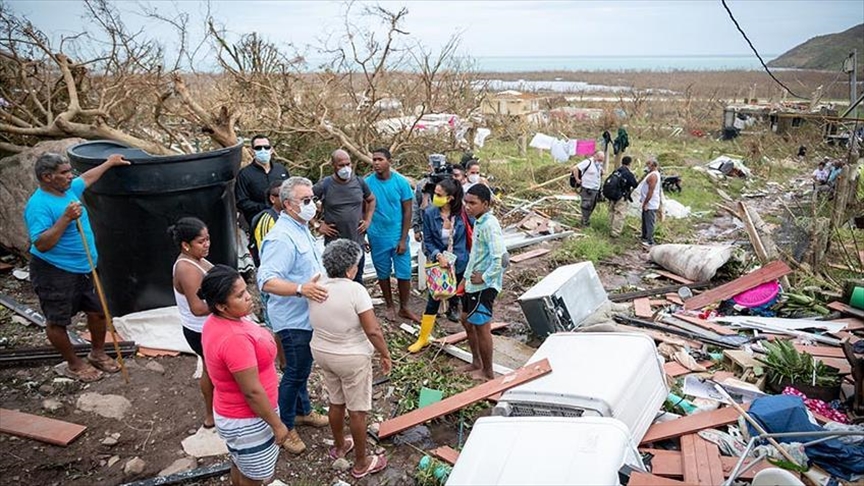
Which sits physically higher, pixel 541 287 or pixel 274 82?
pixel 274 82

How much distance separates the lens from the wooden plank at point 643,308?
653 centimetres

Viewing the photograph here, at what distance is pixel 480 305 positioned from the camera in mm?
4461

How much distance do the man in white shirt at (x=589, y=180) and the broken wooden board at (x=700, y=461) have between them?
6662 millimetres

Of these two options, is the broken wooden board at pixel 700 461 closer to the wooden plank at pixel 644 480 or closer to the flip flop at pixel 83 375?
the wooden plank at pixel 644 480

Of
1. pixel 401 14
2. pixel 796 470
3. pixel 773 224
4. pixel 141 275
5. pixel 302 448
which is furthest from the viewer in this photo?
pixel 773 224

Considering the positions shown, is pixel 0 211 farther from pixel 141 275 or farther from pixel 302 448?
pixel 302 448

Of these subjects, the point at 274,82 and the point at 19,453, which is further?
the point at 274,82

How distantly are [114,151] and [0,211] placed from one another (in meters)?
2.54

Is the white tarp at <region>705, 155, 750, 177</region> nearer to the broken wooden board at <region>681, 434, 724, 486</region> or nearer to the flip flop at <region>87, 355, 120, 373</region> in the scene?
the broken wooden board at <region>681, 434, 724, 486</region>

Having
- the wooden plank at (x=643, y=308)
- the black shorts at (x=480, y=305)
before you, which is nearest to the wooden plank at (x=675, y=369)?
the wooden plank at (x=643, y=308)

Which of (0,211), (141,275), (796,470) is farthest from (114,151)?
(796,470)

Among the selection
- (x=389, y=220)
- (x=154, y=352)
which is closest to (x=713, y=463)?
(x=389, y=220)

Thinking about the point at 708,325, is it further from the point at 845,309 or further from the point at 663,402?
the point at 663,402

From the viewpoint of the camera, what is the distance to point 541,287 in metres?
5.61
